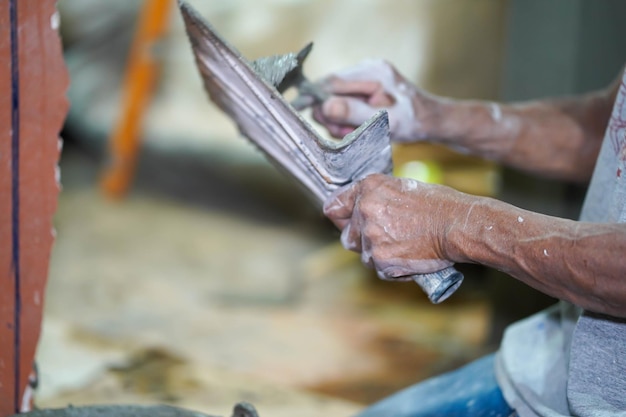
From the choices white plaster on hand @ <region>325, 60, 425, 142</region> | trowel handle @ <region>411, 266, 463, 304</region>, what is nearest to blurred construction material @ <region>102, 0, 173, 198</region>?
white plaster on hand @ <region>325, 60, 425, 142</region>

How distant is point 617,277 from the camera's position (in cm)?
107

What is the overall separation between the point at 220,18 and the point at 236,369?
2619 millimetres

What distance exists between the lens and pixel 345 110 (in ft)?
5.46

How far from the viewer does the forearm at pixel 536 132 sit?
182 centimetres

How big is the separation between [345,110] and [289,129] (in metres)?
0.39

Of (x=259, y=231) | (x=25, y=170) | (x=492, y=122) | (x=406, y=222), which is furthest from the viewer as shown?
(x=259, y=231)

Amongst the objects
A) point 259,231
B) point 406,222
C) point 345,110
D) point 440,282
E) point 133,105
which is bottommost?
point 440,282

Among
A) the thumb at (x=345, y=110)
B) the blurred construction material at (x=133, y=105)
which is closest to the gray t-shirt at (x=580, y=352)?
the thumb at (x=345, y=110)

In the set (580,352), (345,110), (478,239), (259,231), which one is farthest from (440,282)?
(259,231)

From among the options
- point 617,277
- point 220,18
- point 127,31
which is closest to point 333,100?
point 617,277

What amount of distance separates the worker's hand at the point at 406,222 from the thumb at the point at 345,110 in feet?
1.29

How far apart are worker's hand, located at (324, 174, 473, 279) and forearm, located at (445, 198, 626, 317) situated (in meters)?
0.02

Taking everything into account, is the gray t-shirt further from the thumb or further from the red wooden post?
the red wooden post

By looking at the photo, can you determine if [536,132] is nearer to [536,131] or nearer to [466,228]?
[536,131]
